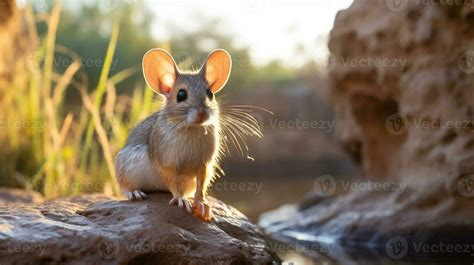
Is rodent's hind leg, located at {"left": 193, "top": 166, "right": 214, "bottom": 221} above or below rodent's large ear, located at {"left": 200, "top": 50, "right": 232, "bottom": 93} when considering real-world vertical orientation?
below

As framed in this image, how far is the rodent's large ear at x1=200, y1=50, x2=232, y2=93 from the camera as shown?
4.67 m

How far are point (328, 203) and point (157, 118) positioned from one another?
14.3 feet

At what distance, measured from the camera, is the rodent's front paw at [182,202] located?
4.34 metres

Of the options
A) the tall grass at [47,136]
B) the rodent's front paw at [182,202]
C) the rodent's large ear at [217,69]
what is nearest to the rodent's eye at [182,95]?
the rodent's large ear at [217,69]

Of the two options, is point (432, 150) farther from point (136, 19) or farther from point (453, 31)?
point (136, 19)

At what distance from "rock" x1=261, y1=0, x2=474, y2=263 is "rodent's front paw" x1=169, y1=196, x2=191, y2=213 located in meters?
2.41

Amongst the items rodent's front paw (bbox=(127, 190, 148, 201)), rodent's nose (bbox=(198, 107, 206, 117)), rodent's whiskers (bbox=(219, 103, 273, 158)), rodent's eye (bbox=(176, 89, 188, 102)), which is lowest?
rodent's front paw (bbox=(127, 190, 148, 201))

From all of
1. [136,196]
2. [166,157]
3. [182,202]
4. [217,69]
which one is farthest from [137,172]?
[217,69]

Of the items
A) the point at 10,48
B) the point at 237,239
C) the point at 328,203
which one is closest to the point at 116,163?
the point at 237,239

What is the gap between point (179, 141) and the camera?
4332 millimetres

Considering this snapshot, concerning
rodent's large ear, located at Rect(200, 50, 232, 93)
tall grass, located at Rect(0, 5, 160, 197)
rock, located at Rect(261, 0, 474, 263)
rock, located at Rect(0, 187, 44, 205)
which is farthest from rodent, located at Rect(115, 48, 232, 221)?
tall grass, located at Rect(0, 5, 160, 197)

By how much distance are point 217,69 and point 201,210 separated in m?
1.06

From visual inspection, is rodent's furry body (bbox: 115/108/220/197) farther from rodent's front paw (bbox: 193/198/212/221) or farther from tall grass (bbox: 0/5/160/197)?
tall grass (bbox: 0/5/160/197)

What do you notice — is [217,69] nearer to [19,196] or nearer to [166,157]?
[166,157]
